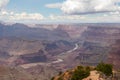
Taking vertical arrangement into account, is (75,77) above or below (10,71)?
above

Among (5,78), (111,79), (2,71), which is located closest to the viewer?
(111,79)

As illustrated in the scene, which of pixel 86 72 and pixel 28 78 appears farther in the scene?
pixel 28 78

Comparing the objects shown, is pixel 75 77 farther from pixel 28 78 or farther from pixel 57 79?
pixel 28 78

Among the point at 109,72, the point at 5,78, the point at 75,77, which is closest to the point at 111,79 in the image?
the point at 109,72

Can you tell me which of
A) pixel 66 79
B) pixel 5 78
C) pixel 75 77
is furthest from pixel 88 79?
pixel 5 78

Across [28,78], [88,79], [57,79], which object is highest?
[88,79]

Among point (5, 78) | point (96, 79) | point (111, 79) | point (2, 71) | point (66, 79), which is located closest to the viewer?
point (96, 79)

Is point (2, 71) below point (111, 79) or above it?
below

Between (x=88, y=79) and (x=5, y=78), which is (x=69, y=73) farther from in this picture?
(x=5, y=78)

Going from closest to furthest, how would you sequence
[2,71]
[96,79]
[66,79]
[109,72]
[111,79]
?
1. [96,79]
2. [111,79]
3. [109,72]
4. [66,79]
5. [2,71]
